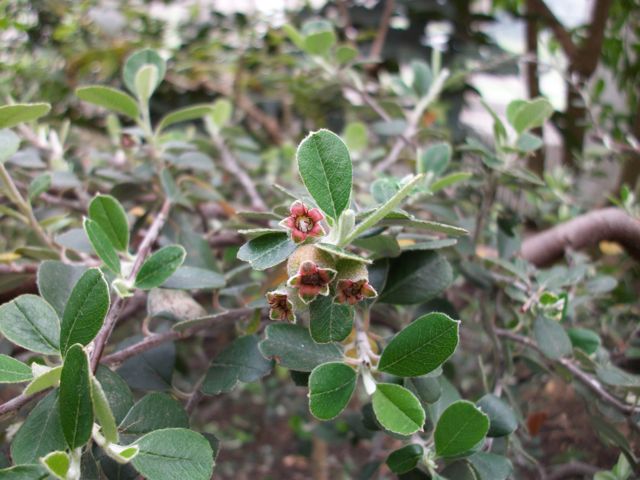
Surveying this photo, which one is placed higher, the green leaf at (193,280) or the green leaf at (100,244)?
the green leaf at (100,244)

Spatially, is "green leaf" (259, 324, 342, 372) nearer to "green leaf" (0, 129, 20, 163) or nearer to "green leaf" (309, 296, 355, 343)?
"green leaf" (309, 296, 355, 343)

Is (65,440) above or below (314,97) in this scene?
above

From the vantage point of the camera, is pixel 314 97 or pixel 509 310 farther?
pixel 314 97

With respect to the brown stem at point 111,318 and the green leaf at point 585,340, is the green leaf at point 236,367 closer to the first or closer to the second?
the brown stem at point 111,318

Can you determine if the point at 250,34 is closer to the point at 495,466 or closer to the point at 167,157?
the point at 167,157

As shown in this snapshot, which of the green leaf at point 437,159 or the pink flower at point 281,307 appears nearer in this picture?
the pink flower at point 281,307

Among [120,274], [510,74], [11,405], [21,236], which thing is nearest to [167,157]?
[120,274]

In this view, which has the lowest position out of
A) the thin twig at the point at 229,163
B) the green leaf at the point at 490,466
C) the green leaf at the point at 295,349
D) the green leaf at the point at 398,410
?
the thin twig at the point at 229,163

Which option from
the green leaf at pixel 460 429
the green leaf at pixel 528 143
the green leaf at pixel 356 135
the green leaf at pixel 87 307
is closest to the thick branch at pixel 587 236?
the green leaf at pixel 528 143
